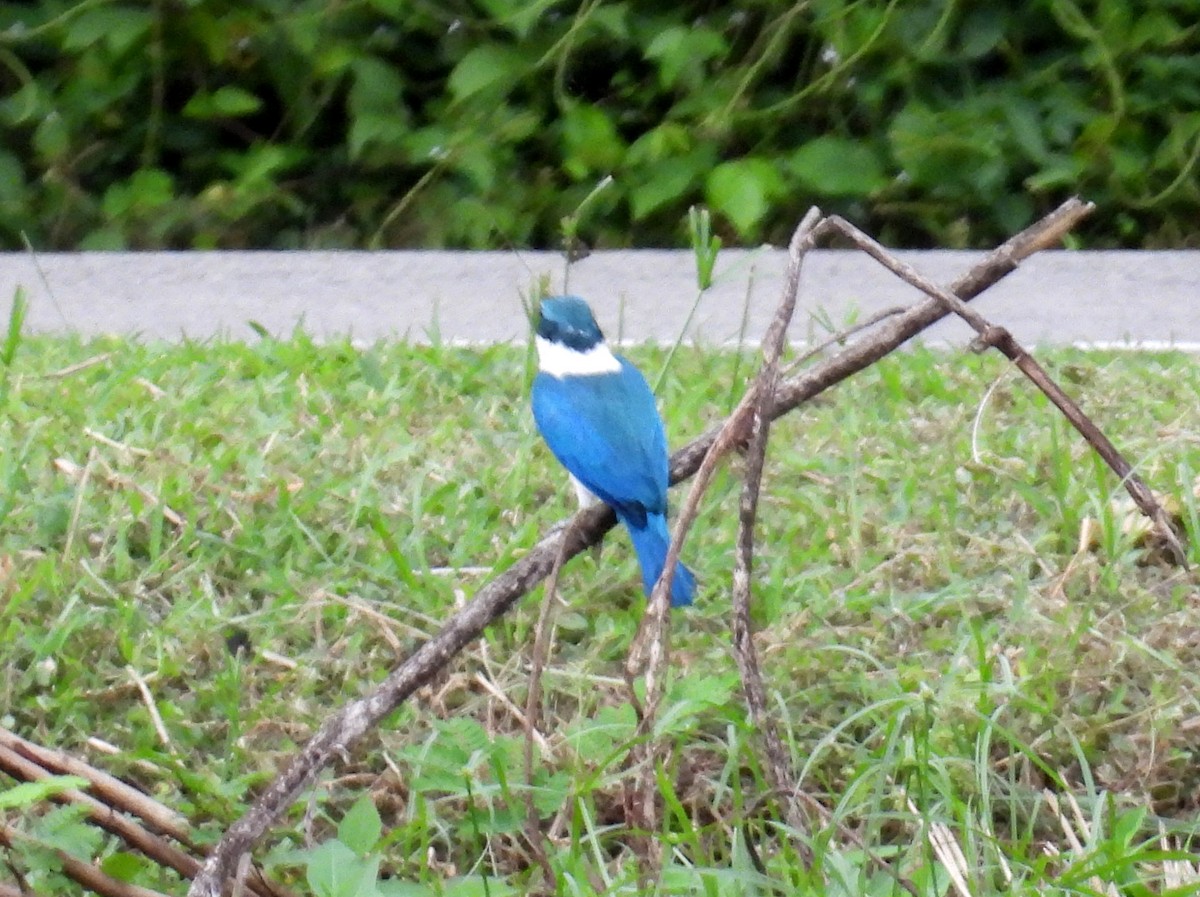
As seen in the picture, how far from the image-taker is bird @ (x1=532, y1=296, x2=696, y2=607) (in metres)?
Result: 2.60

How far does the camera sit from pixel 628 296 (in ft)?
17.1

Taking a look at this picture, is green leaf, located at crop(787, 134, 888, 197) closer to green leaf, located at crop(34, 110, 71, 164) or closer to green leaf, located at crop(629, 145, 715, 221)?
green leaf, located at crop(629, 145, 715, 221)

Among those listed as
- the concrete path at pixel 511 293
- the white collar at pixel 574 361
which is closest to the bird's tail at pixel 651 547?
the white collar at pixel 574 361

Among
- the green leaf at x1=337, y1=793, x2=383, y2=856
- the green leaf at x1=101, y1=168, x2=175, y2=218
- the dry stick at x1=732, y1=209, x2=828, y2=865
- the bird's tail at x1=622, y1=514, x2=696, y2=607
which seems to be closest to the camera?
the dry stick at x1=732, y1=209, x2=828, y2=865

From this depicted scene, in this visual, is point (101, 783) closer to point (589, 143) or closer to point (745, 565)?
point (745, 565)

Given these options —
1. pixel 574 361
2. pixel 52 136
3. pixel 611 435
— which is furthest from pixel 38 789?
pixel 52 136

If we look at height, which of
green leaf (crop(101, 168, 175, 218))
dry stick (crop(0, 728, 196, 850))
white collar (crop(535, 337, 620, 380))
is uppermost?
dry stick (crop(0, 728, 196, 850))

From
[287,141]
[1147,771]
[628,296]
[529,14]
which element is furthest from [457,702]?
[287,141]

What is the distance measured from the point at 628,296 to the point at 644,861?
329 centimetres

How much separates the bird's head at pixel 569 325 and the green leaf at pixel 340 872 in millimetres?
1310

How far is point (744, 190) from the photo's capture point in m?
5.78

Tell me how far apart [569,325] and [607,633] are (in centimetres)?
73

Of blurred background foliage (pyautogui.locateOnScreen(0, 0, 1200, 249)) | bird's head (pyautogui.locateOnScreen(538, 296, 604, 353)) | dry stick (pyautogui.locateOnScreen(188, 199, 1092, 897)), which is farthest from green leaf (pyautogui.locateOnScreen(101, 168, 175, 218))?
dry stick (pyautogui.locateOnScreen(188, 199, 1092, 897))

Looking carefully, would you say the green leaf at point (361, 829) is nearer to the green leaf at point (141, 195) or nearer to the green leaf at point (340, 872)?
the green leaf at point (340, 872)
